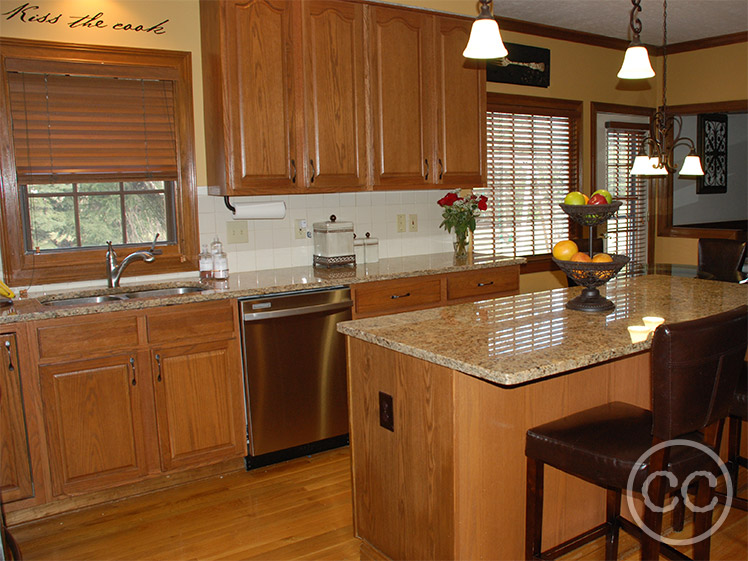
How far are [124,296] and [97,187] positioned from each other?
2.03ft

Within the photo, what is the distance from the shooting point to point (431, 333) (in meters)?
2.07

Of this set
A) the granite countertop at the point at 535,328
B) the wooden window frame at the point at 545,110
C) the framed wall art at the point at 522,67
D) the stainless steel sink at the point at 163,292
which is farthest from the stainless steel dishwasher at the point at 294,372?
the framed wall art at the point at 522,67

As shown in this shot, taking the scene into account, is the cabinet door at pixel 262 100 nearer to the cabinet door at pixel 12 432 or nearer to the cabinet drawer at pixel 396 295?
the cabinet drawer at pixel 396 295

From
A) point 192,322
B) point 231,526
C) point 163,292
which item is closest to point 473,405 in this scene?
point 231,526

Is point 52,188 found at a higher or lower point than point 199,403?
higher

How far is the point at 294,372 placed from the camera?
324 cm

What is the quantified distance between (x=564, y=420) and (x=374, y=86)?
2.38 m

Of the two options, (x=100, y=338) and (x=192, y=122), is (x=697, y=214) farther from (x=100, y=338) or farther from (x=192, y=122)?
(x=100, y=338)

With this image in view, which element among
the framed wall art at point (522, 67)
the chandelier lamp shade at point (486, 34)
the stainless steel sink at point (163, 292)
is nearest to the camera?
the chandelier lamp shade at point (486, 34)

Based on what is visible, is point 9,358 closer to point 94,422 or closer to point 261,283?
point 94,422

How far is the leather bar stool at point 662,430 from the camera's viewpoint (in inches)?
64.6

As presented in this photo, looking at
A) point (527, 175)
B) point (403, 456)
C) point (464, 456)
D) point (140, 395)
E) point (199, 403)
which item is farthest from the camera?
point (527, 175)

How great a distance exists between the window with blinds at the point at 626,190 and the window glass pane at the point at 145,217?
376 centimetres

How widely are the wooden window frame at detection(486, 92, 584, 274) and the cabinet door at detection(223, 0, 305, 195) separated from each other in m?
1.83
